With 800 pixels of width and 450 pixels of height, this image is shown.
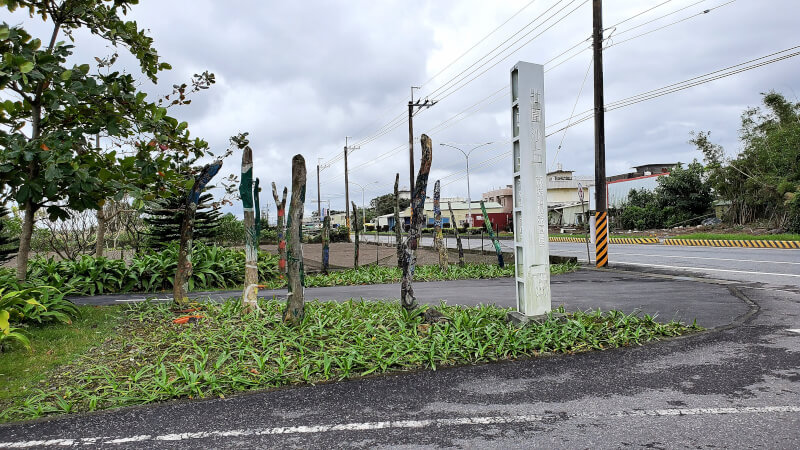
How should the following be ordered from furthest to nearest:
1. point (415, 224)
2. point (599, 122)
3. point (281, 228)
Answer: point (599, 122)
point (281, 228)
point (415, 224)

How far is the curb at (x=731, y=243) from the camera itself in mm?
18703

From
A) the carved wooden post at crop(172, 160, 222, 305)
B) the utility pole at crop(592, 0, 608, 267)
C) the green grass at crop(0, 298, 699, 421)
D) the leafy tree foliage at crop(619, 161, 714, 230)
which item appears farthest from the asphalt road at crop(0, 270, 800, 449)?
the leafy tree foliage at crop(619, 161, 714, 230)

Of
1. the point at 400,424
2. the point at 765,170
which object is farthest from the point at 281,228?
the point at 765,170

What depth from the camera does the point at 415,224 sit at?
5781 millimetres

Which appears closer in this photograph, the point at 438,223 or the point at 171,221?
the point at 438,223

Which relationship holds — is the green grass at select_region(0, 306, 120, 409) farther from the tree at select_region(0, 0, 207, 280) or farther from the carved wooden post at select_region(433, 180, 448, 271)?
the carved wooden post at select_region(433, 180, 448, 271)

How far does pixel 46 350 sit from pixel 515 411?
15.5 ft

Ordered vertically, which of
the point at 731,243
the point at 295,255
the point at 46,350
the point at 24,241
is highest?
the point at 24,241

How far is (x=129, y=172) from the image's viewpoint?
16.5 ft

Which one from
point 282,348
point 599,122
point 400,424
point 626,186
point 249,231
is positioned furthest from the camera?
point 626,186

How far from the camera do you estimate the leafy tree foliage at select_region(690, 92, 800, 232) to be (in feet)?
83.2

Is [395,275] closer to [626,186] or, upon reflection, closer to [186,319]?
[186,319]

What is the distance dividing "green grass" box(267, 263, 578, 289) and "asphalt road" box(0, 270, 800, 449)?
736cm

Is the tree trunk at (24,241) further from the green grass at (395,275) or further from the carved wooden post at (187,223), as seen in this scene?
the green grass at (395,275)
